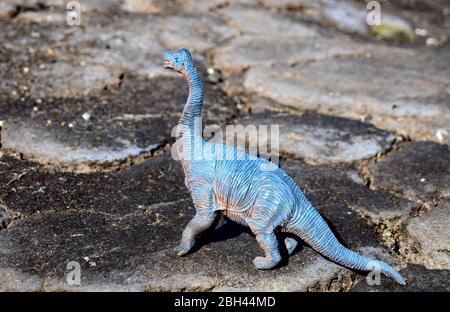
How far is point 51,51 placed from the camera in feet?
19.4

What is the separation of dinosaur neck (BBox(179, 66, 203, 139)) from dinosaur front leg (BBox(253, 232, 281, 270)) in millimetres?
585

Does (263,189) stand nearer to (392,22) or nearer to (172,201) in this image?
(172,201)

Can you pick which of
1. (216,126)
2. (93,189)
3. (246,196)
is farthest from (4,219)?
(216,126)

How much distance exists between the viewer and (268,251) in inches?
133

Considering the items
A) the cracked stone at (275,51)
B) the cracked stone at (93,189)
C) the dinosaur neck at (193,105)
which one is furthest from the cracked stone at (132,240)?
the cracked stone at (275,51)

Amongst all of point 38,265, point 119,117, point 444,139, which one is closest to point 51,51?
point 119,117

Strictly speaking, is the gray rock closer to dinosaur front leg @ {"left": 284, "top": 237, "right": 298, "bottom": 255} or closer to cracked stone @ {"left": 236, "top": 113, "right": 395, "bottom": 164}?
cracked stone @ {"left": 236, "top": 113, "right": 395, "bottom": 164}

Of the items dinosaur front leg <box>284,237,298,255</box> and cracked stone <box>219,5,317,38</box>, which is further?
cracked stone <box>219,5,317,38</box>

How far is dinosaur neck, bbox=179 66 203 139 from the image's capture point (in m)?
3.36

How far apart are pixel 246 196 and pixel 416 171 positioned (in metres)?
1.63

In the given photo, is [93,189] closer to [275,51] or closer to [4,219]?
[4,219]

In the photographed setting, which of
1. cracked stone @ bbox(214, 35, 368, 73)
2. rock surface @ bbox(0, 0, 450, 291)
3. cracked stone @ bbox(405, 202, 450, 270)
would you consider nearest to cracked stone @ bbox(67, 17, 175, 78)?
rock surface @ bbox(0, 0, 450, 291)

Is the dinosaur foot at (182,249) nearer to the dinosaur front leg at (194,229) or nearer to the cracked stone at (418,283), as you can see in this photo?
the dinosaur front leg at (194,229)
